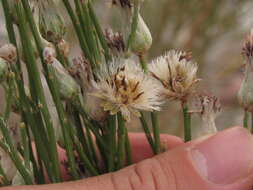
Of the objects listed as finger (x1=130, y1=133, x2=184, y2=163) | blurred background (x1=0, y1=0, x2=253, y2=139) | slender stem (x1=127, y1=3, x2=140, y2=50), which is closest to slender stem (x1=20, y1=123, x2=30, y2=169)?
slender stem (x1=127, y1=3, x2=140, y2=50)

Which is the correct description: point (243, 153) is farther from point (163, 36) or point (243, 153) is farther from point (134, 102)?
point (163, 36)

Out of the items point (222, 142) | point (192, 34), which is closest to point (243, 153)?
point (222, 142)

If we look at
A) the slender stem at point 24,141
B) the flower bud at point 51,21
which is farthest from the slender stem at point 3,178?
the flower bud at point 51,21

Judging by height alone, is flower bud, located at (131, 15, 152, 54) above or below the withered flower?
above

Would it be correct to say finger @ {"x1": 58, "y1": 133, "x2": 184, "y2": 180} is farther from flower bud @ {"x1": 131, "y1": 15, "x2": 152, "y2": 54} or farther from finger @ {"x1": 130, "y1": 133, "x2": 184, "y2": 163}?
flower bud @ {"x1": 131, "y1": 15, "x2": 152, "y2": 54}

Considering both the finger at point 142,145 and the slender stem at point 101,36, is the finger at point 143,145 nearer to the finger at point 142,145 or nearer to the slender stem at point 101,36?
the finger at point 142,145

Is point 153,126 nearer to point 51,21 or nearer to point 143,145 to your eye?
point 51,21
